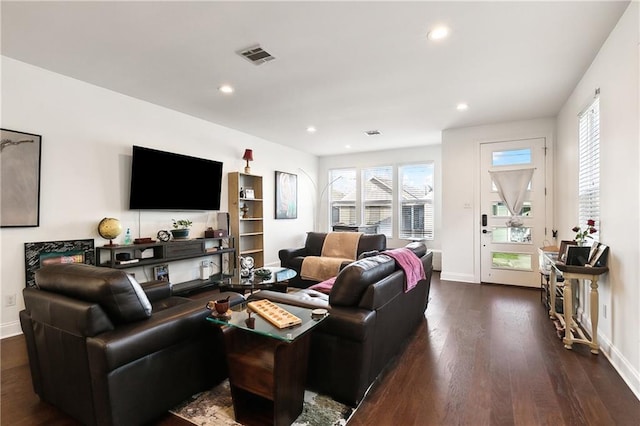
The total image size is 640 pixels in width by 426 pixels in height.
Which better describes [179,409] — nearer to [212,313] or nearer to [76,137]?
[212,313]

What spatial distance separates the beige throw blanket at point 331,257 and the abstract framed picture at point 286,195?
1.49m

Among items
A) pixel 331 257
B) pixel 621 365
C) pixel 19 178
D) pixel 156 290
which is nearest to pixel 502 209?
pixel 331 257

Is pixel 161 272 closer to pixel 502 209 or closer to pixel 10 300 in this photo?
pixel 10 300

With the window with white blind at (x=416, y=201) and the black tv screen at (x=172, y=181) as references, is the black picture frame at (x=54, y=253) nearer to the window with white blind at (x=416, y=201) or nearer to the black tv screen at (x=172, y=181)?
the black tv screen at (x=172, y=181)

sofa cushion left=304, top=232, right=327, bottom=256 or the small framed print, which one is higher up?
sofa cushion left=304, top=232, right=327, bottom=256

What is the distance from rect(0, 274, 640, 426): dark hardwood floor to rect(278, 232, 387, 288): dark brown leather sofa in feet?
6.31

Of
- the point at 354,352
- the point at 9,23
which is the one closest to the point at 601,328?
the point at 354,352

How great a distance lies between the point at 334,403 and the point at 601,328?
2.51 m

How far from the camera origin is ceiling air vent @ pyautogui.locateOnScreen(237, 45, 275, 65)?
272 centimetres

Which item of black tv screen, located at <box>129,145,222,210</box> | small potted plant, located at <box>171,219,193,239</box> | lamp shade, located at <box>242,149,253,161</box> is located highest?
lamp shade, located at <box>242,149,253,161</box>

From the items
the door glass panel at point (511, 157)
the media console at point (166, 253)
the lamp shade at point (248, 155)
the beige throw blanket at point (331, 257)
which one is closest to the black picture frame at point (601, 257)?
the door glass panel at point (511, 157)

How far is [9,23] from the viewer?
7.72ft

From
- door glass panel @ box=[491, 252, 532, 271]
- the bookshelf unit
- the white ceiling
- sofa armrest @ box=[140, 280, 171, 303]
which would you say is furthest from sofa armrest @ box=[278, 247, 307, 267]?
door glass panel @ box=[491, 252, 532, 271]

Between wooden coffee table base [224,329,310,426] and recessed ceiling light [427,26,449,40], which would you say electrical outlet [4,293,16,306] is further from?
recessed ceiling light [427,26,449,40]
